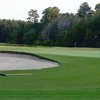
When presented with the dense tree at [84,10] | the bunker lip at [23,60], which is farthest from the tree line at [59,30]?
the bunker lip at [23,60]

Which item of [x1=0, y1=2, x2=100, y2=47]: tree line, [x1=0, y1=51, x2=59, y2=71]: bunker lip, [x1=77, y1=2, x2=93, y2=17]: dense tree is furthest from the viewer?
[x1=77, y1=2, x2=93, y2=17]: dense tree

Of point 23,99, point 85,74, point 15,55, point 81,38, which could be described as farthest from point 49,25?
point 23,99

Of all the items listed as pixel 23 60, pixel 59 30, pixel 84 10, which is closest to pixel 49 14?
pixel 84 10

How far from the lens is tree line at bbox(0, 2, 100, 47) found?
76.6 metres

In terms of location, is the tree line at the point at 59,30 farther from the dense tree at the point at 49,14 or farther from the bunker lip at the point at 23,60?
the bunker lip at the point at 23,60

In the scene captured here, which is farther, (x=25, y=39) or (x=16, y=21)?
(x=16, y=21)

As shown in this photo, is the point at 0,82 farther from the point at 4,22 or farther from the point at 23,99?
the point at 4,22

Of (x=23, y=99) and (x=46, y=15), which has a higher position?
(x=46, y=15)

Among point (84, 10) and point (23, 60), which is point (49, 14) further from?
point (23, 60)

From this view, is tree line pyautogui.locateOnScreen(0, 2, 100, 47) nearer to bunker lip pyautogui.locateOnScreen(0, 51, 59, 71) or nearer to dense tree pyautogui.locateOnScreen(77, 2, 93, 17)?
dense tree pyautogui.locateOnScreen(77, 2, 93, 17)

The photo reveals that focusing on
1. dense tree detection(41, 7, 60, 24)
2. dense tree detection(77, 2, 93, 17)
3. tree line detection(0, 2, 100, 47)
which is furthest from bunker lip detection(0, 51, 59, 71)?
dense tree detection(77, 2, 93, 17)

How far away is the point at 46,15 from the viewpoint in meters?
106

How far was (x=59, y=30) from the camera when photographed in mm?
88375

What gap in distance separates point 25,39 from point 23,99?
3336 inches
